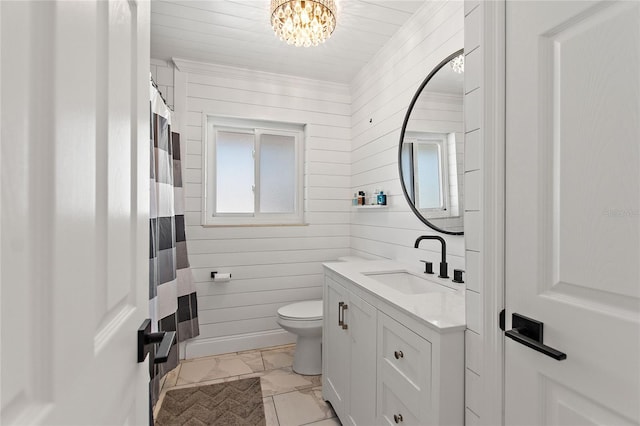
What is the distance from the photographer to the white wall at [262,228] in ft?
8.55

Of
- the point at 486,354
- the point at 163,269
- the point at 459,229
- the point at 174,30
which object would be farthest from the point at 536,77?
the point at 174,30

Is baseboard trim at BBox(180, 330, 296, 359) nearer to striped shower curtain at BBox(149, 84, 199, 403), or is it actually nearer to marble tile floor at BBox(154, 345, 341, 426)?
marble tile floor at BBox(154, 345, 341, 426)

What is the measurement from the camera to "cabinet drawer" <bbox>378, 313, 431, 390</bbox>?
1041mm

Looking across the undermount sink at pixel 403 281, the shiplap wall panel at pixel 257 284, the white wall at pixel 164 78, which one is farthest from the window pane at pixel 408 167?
the white wall at pixel 164 78

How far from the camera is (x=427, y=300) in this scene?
1.26 metres

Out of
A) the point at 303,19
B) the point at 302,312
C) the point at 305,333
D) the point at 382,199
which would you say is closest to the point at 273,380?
the point at 305,333

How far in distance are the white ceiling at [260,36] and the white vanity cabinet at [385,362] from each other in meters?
1.67

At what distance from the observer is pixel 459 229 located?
5.38 ft

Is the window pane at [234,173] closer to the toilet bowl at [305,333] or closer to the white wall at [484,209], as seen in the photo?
the toilet bowl at [305,333]

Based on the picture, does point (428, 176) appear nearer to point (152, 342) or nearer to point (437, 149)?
point (437, 149)

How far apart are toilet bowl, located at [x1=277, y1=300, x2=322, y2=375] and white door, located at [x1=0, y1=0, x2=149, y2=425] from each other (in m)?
1.68

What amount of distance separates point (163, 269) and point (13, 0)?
1.98m

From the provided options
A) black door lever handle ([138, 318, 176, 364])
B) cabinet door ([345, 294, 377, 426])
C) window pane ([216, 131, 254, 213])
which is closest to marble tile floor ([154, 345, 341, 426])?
cabinet door ([345, 294, 377, 426])

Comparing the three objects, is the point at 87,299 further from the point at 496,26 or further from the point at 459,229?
the point at 459,229
